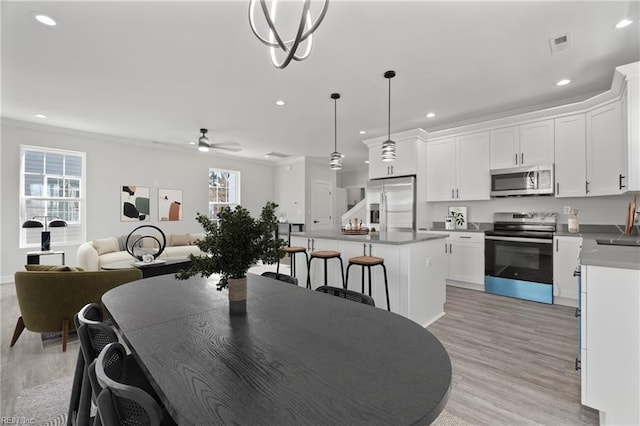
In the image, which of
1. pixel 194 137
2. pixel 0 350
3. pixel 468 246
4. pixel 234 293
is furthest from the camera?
pixel 194 137

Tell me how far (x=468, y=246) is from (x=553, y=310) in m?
1.28

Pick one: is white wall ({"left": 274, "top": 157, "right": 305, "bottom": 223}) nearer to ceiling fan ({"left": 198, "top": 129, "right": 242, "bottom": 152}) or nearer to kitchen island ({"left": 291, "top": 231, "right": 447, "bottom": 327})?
ceiling fan ({"left": 198, "top": 129, "right": 242, "bottom": 152})

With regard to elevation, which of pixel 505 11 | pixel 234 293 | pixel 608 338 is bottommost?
pixel 608 338

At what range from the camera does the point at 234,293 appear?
131 cm

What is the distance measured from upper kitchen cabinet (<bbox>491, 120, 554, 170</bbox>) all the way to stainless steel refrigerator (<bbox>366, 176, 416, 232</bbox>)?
1.34m

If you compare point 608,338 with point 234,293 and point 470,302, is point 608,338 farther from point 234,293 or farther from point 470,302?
point 470,302

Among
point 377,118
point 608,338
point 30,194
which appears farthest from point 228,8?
point 30,194

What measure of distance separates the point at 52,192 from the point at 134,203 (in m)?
1.32

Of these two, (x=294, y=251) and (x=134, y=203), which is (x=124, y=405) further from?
(x=134, y=203)

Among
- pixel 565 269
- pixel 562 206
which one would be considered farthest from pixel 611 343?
pixel 562 206

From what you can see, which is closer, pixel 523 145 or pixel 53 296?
pixel 53 296

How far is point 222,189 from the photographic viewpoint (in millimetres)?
7859

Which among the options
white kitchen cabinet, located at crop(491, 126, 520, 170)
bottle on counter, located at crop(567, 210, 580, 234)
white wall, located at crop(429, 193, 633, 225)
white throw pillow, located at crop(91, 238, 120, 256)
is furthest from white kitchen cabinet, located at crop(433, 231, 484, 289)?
white throw pillow, located at crop(91, 238, 120, 256)

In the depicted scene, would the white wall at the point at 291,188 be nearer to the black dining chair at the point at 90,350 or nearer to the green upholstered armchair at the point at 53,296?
the green upholstered armchair at the point at 53,296
